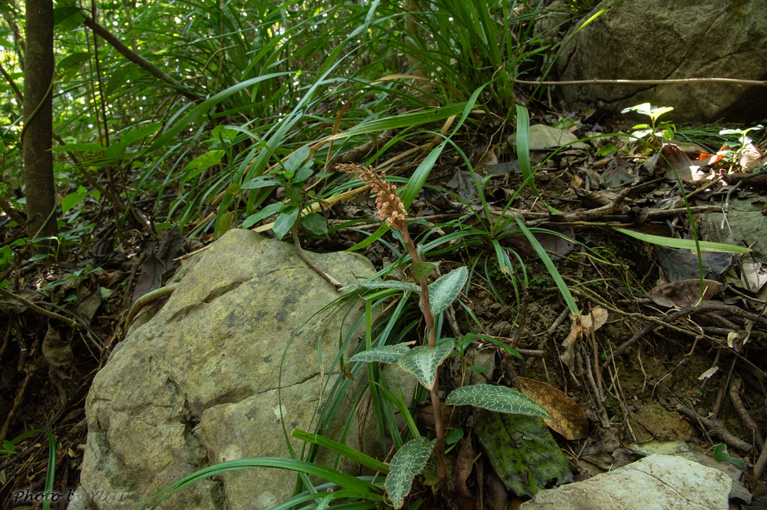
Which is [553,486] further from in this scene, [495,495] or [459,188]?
[459,188]

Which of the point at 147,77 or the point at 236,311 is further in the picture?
the point at 147,77

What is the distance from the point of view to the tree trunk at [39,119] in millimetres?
1930

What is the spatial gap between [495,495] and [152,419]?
1.01 meters

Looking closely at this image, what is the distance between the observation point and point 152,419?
1.27 meters

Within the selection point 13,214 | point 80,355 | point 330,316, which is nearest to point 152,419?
point 330,316

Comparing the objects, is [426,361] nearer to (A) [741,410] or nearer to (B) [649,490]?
(B) [649,490]

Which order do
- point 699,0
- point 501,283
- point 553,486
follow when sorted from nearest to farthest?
1. point 553,486
2. point 501,283
3. point 699,0

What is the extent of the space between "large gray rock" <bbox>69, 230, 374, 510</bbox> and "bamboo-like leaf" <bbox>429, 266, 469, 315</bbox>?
1.47 feet

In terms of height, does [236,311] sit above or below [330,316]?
above

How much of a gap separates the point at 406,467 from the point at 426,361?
0.82 feet

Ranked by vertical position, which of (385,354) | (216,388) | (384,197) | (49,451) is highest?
(384,197)

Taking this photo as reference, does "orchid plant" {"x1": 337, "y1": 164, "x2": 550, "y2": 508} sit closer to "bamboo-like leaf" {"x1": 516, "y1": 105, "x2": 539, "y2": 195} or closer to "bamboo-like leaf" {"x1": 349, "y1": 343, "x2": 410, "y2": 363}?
"bamboo-like leaf" {"x1": 349, "y1": 343, "x2": 410, "y2": 363}

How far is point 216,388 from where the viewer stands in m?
1.26

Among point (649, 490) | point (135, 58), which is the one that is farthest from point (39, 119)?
point (649, 490)
